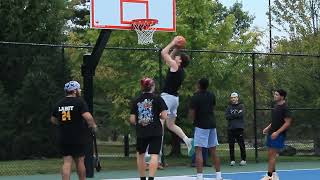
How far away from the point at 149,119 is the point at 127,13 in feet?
15.1

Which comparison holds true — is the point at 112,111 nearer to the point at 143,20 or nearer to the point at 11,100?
the point at 11,100

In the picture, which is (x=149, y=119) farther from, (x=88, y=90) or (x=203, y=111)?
(x=88, y=90)

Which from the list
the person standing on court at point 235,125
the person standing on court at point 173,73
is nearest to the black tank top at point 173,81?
the person standing on court at point 173,73

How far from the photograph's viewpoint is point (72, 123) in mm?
10055

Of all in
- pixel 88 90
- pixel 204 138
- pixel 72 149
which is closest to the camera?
pixel 72 149

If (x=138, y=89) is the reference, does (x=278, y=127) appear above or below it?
below

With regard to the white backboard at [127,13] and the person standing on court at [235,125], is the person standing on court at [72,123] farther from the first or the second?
the person standing on court at [235,125]

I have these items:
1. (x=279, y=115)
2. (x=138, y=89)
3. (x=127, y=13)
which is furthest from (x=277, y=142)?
(x=138, y=89)

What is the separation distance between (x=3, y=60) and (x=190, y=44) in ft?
24.4

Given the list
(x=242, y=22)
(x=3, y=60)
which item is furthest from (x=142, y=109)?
(x=242, y=22)

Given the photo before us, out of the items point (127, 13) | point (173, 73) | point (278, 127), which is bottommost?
point (278, 127)

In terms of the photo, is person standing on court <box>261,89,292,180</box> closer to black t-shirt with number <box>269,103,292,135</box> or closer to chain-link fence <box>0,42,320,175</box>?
black t-shirt with number <box>269,103,292,135</box>

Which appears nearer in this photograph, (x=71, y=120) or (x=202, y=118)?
(x=71, y=120)

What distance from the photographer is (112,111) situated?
21781 millimetres
